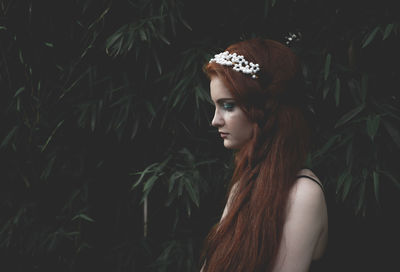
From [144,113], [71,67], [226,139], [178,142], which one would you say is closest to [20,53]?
[71,67]

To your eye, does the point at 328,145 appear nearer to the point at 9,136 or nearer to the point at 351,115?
the point at 351,115

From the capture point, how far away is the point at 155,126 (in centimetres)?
229

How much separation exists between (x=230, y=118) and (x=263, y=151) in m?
0.15

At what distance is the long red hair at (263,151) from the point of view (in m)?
1.21

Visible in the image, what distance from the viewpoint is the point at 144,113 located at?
222 centimetres

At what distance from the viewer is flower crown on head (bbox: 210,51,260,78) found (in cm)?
125

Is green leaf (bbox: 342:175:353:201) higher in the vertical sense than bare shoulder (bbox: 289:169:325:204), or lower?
lower

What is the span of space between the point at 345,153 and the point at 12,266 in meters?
2.06

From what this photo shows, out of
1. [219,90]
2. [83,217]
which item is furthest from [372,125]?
[83,217]

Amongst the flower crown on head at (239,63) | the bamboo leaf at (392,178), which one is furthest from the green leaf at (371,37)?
the flower crown on head at (239,63)

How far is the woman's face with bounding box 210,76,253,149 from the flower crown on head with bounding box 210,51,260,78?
0.20 feet

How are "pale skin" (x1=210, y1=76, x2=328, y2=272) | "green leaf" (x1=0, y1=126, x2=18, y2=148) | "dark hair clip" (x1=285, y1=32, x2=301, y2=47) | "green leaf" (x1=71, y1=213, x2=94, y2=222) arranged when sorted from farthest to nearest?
"green leaf" (x1=0, y1=126, x2=18, y2=148) → "green leaf" (x1=71, y1=213, x2=94, y2=222) → "dark hair clip" (x1=285, y1=32, x2=301, y2=47) → "pale skin" (x1=210, y1=76, x2=328, y2=272)

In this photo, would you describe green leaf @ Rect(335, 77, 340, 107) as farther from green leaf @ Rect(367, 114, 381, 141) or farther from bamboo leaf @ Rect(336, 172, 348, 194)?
bamboo leaf @ Rect(336, 172, 348, 194)

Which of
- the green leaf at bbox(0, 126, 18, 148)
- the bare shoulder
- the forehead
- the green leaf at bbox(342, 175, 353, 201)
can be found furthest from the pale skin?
the green leaf at bbox(0, 126, 18, 148)
